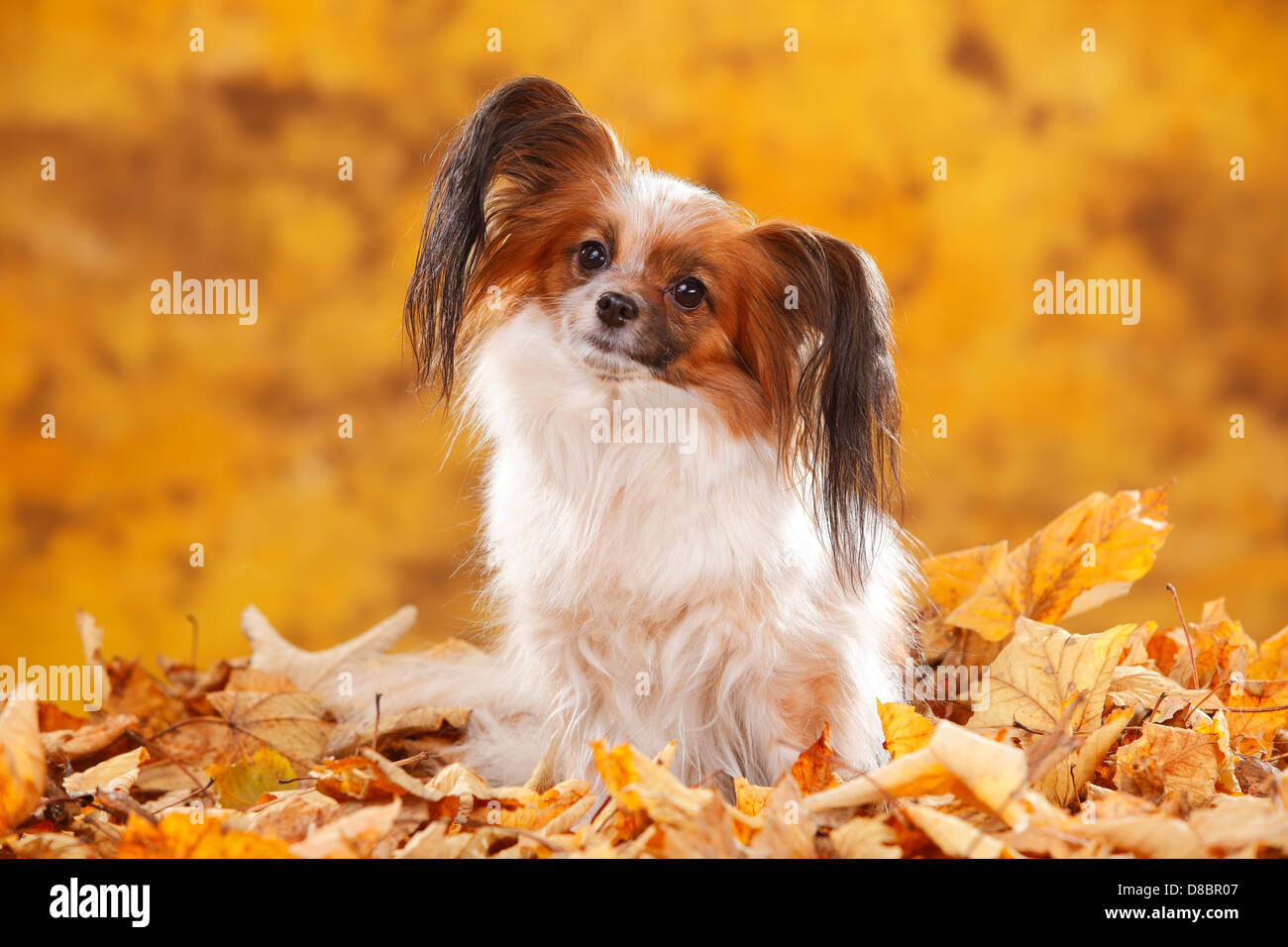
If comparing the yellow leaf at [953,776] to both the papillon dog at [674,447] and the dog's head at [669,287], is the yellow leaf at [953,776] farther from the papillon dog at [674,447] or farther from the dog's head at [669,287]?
the dog's head at [669,287]

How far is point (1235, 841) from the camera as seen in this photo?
1440 mm

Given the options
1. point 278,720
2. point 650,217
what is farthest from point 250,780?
point 650,217

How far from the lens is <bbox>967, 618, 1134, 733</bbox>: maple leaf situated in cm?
196

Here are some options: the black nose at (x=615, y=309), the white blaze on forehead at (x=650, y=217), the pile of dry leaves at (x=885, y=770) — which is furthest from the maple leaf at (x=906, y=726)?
the white blaze on forehead at (x=650, y=217)

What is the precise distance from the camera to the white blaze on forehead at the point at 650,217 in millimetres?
2184

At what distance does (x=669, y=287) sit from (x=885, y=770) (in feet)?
3.36

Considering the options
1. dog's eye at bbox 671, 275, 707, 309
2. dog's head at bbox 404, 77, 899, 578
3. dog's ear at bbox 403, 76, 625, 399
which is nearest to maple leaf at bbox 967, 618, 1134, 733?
dog's head at bbox 404, 77, 899, 578

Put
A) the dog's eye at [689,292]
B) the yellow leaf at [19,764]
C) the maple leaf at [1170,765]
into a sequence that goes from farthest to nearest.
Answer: the dog's eye at [689,292]
the maple leaf at [1170,765]
the yellow leaf at [19,764]

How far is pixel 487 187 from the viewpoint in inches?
90.7

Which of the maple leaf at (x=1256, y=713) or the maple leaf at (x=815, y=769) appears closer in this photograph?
the maple leaf at (x=815, y=769)

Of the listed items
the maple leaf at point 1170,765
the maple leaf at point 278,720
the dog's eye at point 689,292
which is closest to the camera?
the maple leaf at point 1170,765

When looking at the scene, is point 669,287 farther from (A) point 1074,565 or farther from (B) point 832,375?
(A) point 1074,565

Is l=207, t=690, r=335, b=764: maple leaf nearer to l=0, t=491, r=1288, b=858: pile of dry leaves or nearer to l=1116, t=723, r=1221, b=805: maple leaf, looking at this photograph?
l=0, t=491, r=1288, b=858: pile of dry leaves

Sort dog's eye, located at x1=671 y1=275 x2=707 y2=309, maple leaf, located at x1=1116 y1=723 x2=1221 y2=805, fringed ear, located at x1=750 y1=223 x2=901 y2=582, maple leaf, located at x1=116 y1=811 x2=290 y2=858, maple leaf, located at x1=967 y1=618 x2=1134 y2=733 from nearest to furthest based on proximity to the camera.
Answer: maple leaf, located at x1=116 y1=811 x2=290 y2=858 → maple leaf, located at x1=1116 y1=723 x2=1221 y2=805 → maple leaf, located at x1=967 y1=618 x2=1134 y2=733 → fringed ear, located at x1=750 y1=223 x2=901 y2=582 → dog's eye, located at x1=671 y1=275 x2=707 y2=309
